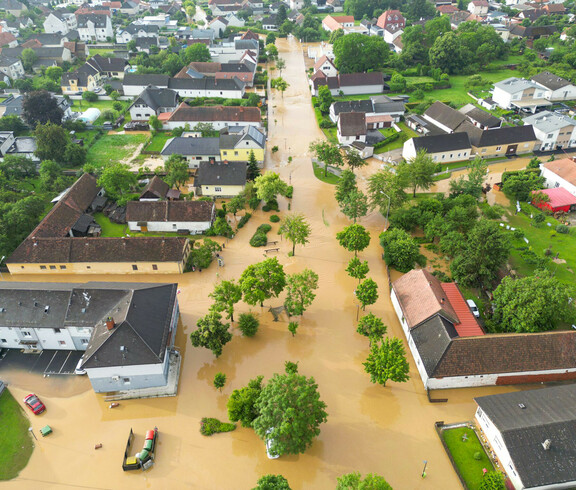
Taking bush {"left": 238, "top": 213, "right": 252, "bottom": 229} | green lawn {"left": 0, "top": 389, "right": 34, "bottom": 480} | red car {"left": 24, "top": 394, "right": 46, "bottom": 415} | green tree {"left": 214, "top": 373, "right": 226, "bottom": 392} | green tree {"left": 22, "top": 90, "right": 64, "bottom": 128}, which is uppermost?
green tree {"left": 22, "top": 90, "right": 64, "bottom": 128}

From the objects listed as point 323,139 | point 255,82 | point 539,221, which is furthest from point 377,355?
point 255,82

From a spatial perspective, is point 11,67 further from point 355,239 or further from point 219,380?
point 219,380

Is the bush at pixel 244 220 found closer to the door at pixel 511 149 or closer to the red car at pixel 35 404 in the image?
the red car at pixel 35 404

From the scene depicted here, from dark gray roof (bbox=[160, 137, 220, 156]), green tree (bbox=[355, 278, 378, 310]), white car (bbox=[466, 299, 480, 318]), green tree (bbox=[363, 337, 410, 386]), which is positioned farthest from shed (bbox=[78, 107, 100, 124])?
white car (bbox=[466, 299, 480, 318])

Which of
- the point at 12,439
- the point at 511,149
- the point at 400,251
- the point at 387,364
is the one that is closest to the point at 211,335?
the point at 387,364

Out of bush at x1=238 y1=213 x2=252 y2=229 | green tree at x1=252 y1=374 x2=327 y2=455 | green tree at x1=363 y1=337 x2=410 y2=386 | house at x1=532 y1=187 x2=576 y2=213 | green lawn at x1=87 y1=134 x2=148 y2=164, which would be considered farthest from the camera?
green lawn at x1=87 y1=134 x2=148 y2=164

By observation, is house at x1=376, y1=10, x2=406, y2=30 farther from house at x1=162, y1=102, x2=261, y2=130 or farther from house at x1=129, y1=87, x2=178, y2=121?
house at x1=129, y1=87, x2=178, y2=121

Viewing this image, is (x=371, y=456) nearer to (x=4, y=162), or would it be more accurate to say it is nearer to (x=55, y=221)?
(x=55, y=221)
